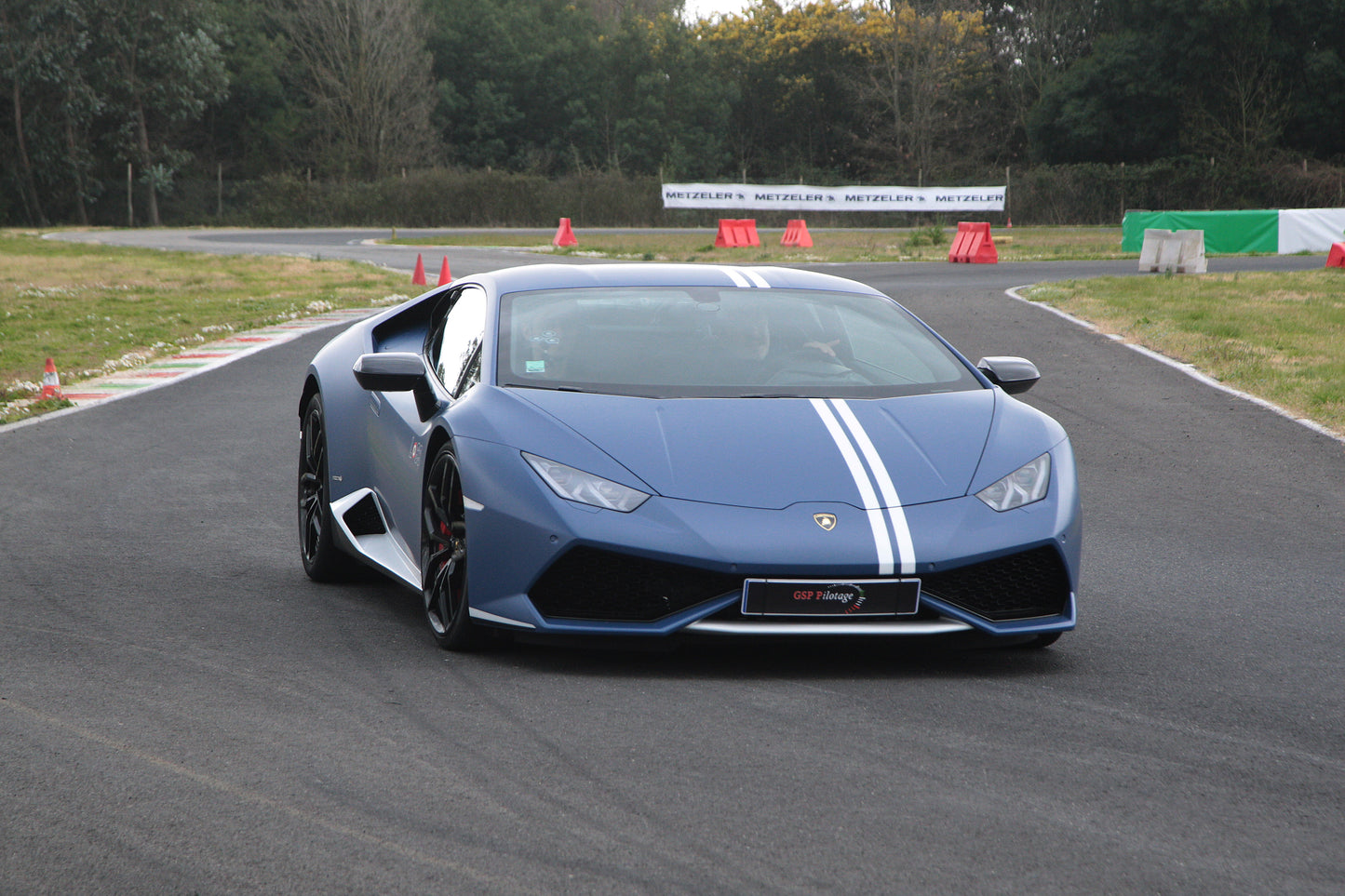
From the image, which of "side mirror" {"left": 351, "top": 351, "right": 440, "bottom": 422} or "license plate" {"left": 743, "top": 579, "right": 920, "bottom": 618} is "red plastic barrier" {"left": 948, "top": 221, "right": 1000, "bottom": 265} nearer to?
"side mirror" {"left": 351, "top": 351, "right": 440, "bottom": 422}

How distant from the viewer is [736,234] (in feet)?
127

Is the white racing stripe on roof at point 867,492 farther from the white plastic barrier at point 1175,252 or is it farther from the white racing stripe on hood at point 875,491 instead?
the white plastic barrier at point 1175,252

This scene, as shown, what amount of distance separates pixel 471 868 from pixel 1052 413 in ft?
29.1

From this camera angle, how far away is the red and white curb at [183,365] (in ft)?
40.5

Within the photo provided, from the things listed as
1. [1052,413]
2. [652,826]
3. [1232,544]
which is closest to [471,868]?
[652,826]

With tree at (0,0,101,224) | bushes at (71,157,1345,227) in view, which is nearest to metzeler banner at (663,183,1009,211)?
bushes at (71,157,1345,227)

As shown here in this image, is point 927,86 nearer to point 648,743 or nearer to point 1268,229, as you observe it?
point 1268,229

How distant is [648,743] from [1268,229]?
33.1 meters

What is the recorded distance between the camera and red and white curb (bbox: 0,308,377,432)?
12.4 metres

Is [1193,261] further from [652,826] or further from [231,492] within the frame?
[652,826]

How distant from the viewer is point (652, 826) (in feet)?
10.7

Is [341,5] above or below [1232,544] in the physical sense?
above

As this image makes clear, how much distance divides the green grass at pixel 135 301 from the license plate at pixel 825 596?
841 cm

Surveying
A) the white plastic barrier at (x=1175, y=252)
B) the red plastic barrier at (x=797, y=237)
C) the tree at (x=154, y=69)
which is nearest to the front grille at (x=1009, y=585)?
the white plastic barrier at (x=1175, y=252)
